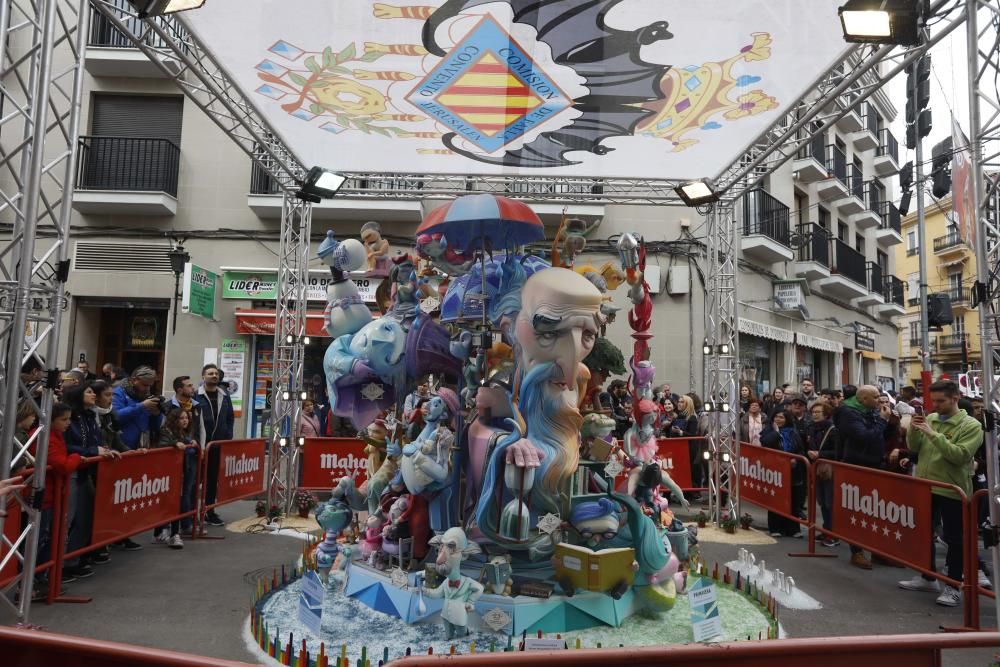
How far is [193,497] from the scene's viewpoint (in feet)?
24.7

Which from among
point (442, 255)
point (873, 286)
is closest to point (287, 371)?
point (442, 255)

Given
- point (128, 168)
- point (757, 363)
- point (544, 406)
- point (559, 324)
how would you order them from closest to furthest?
point (559, 324), point (544, 406), point (128, 168), point (757, 363)

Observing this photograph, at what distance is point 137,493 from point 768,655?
597cm

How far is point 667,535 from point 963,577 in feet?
6.99

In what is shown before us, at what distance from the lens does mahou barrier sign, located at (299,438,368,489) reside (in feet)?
31.0

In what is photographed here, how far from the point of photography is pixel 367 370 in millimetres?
5570

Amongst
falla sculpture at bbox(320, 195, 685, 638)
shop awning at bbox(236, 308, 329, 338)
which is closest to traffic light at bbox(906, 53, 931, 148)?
falla sculpture at bbox(320, 195, 685, 638)

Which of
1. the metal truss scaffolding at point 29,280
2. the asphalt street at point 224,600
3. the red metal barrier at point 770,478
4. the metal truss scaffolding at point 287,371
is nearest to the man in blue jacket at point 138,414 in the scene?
the asphalt street at point 224,600

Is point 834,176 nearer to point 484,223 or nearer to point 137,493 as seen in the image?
point 484,223

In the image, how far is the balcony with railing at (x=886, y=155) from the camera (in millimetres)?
22702

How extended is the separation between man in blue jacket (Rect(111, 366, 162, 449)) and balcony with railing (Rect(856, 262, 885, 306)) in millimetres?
19112

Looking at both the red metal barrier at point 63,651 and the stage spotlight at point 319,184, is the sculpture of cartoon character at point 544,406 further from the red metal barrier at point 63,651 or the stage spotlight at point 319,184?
the stage spotlight at point 319,184

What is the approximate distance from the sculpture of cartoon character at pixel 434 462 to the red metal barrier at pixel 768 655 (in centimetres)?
289

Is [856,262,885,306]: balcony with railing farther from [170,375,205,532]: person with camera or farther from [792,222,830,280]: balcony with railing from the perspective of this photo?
[170,375,205,532]: person with camera
